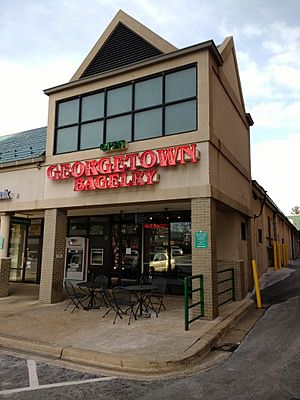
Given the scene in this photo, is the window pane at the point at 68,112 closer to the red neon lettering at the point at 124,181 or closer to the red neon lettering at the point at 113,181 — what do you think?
the red neon lettering at the point at 113,181

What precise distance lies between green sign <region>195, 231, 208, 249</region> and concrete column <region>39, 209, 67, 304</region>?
507cm

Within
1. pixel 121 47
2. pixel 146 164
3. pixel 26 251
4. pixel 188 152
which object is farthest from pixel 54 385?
pixel 26 251

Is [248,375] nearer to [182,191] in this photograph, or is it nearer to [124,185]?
[182,191]

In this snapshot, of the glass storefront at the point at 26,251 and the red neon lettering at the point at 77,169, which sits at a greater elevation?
the red neon lettering at the point at 77,169

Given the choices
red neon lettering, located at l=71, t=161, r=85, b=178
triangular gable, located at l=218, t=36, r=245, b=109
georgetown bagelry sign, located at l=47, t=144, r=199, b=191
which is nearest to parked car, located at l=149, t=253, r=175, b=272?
georgetown bagelry sign, located at l=47, t=144, r=199, b=191

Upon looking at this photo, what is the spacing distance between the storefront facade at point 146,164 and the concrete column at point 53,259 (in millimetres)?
34

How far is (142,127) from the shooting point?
9.92 metres

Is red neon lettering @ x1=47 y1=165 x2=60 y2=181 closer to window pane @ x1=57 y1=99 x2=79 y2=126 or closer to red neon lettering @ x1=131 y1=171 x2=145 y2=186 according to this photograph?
window pane @ x1=57 y1=99 x2=79 y2=126

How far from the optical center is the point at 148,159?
9.36 m

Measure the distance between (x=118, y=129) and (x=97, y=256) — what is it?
6.49m

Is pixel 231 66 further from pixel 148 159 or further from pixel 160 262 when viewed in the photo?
pixel 160 262

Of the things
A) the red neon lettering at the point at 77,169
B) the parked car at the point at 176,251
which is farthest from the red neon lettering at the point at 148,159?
the parked car at the point at 176,251

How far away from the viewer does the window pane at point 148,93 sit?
32.3 feet

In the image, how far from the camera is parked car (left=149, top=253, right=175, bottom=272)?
42.8 ft
